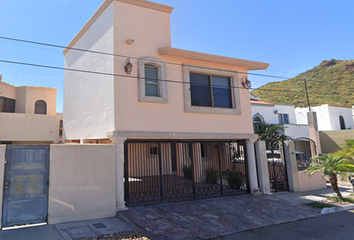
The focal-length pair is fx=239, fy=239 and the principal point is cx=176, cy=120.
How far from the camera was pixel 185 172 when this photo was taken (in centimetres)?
1209

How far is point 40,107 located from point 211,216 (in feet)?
53.5

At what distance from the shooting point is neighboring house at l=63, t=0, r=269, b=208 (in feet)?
27.6

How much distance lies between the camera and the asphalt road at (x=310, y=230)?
20.2ft

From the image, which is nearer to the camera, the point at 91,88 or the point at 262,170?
the point at 91,88

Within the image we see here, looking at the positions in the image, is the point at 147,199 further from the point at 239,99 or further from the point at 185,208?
the point at 239,99

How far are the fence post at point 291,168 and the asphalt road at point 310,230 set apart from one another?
3.46 metres

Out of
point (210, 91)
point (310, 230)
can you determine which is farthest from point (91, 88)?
point (310, 230)

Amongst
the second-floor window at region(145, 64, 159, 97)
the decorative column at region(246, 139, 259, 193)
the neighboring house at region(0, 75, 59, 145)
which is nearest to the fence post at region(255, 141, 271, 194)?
the decorative column at region(246, 139, 259, 193)

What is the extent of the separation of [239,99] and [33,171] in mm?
8273

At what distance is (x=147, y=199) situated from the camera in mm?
8281

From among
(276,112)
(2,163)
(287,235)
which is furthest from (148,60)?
(276,112)

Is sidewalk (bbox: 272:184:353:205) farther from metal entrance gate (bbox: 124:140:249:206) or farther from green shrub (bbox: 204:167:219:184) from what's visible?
green shrub (bbox: 204:167:219:184)

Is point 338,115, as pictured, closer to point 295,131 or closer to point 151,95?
point 295,131

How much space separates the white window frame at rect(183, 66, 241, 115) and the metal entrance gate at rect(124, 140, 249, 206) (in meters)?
1.35
